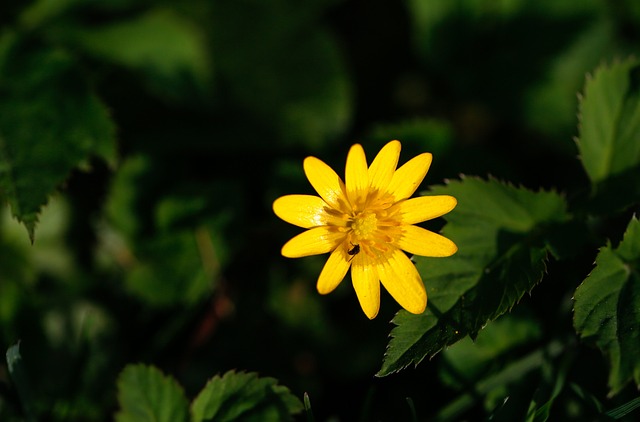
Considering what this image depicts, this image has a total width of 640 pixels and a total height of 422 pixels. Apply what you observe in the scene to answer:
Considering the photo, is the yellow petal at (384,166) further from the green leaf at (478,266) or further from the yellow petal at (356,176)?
the green leaf at (478,266)

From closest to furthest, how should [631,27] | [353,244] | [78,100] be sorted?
[353,244] → [78,100] → [631,27]

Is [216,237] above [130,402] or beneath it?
above

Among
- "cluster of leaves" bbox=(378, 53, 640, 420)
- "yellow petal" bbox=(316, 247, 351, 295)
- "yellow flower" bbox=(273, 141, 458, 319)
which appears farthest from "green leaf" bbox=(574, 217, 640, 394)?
"yellow petal" bbox=(316, 247, 351, 295)

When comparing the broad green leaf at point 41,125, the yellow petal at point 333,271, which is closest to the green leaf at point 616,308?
the yellow petal at point 333,271

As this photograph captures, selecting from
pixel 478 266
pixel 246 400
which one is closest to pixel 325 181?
pixel 478 266

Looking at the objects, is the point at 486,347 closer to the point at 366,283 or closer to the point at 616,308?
the point at 616,308

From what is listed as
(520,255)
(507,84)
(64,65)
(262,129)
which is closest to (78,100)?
(64,65)


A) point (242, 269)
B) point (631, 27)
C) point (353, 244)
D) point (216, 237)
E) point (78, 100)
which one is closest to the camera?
point (353, 244)

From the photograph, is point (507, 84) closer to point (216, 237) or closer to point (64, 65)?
point (216, 237)
